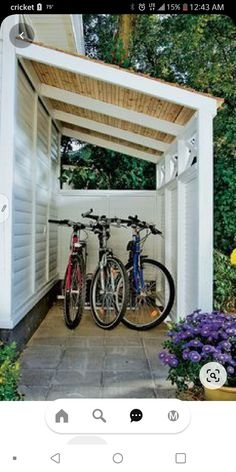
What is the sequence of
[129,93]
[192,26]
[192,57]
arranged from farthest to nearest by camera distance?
[129,93] → [192,57] → [192,26]

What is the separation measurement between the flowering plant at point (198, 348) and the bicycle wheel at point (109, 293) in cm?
170

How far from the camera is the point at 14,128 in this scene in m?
2.65

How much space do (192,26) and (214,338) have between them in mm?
1289

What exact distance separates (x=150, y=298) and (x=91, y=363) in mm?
1540

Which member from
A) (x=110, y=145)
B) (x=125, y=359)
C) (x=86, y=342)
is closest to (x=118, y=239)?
(x=110, y=145)

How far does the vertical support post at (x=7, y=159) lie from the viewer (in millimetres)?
2514

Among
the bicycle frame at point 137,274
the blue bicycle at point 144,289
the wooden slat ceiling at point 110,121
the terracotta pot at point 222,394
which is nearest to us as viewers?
the terracotta pot at point 222,394

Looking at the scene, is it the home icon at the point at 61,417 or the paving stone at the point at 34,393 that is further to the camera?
the paving stone at the point at 34,393

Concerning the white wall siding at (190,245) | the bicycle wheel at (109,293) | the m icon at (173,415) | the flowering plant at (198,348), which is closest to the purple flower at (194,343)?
the flowering plant at (198,348)

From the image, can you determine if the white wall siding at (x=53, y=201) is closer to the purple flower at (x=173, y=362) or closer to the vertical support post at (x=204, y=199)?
the vertical support post at (x=204, y=199)

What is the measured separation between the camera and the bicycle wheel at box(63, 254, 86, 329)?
147 inches

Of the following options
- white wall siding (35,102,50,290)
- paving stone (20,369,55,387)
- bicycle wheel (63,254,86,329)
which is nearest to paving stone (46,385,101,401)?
paving stone (20,369,55,387)
